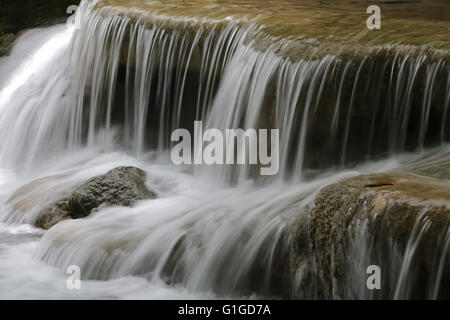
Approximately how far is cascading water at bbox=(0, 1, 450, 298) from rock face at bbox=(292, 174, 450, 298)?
33 mm

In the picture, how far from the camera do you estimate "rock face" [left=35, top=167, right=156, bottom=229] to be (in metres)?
7.48

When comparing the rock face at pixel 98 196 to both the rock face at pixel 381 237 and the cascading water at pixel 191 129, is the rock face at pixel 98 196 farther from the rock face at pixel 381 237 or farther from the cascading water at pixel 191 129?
the rock face at pixel 381 237

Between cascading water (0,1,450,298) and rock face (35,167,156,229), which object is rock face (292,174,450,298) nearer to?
cascading water (0,1,450,298)

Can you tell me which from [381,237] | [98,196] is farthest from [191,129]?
[381,237]

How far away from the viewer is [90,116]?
982 centimetres

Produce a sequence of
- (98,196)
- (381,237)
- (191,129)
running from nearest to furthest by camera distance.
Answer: (381,237) → (98,196) → (191,129)

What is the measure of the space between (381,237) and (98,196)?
3.33m

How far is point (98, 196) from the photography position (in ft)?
24.7

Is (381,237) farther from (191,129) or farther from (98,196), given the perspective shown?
(191,129)

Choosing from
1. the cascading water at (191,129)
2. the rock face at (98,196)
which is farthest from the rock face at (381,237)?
the rock face at (98,196)

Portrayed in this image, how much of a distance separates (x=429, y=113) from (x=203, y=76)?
2.64m

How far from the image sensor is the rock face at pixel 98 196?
748 cm

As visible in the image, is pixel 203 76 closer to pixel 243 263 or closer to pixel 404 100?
pixel 404 100

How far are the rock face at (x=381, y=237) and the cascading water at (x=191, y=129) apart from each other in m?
0.03
